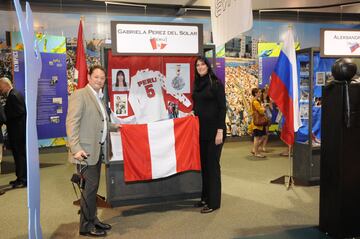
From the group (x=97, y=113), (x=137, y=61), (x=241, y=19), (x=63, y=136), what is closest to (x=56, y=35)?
(x=63, y=136)

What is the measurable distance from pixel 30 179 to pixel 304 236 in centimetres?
257

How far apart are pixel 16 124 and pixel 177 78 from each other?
269 centimetres

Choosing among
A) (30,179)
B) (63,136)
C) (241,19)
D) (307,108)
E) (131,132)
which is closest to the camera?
(30,179)

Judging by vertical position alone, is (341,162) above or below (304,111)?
below

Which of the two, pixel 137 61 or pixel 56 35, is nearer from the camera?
pixel 137 61

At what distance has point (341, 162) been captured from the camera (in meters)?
3.10

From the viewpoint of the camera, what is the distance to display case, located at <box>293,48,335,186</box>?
496cm

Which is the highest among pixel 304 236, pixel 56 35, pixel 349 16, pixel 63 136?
pixel 349 16

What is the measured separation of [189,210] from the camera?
13.4ft

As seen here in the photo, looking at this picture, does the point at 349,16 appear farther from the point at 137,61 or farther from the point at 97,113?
the point at 97,113

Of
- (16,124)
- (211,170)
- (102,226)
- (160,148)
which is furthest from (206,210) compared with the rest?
(16,124)

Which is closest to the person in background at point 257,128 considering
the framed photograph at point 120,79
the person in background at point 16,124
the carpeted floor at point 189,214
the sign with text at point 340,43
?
the carpeted floor at point 189,214

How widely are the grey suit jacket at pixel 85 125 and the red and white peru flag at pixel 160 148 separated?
66 centimetres

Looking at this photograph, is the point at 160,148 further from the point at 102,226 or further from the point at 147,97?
the point at 102,226
